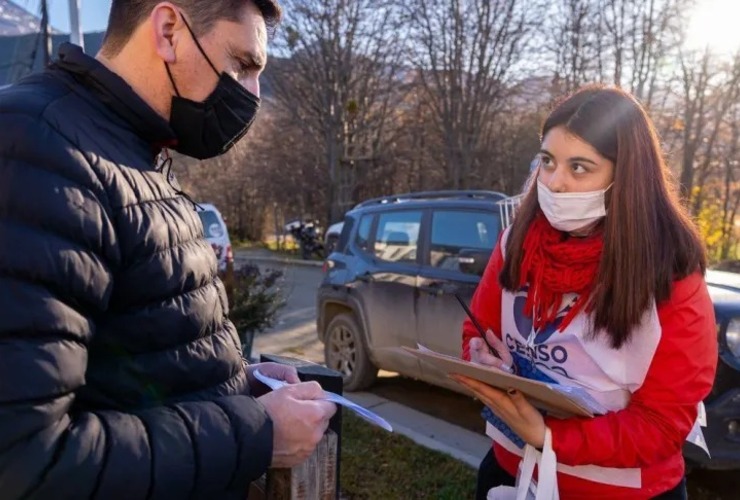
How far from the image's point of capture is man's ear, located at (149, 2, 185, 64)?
1.30 meters

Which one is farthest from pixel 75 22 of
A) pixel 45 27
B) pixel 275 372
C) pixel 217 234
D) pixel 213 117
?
pixel 217 234

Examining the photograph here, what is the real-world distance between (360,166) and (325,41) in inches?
210

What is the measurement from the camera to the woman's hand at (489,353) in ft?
6.79

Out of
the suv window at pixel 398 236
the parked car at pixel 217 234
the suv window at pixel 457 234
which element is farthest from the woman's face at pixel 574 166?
the parked car at pixel 217 234

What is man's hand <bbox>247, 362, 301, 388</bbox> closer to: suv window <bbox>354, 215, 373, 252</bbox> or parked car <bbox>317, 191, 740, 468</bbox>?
parked car <bbox>317, 191, 740, 468</bbox>

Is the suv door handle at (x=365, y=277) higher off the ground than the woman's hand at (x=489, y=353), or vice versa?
the woman's hand at (x=489, y=353)

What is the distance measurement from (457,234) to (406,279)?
65 centimetres

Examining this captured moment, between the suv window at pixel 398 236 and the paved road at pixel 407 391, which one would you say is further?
the suv window at pixel 398 236

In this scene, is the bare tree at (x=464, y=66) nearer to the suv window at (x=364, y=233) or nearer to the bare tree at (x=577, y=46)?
the bare tree at (x=577, y=46)

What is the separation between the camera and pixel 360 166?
25.7m

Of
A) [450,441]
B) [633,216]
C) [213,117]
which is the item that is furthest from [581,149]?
[450,441]

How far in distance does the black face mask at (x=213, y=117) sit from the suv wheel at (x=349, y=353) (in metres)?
4.92

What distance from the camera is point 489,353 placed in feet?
6.95

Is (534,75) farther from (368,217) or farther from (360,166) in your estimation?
(368,217)
